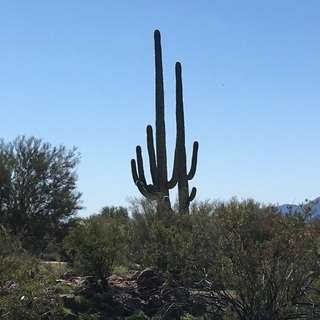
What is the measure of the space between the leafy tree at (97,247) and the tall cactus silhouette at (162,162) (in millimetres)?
6097

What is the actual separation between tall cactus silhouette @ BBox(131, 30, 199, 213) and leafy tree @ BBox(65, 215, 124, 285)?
6097 millimetres

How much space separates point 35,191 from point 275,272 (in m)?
23.5

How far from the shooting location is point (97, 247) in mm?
22406

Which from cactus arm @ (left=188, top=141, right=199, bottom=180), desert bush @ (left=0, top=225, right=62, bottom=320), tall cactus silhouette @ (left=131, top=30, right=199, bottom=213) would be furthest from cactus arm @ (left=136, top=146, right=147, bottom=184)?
desert bush @ (left=0, top=225, right=62, bottom=320)

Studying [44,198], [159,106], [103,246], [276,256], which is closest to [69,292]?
[103,246]

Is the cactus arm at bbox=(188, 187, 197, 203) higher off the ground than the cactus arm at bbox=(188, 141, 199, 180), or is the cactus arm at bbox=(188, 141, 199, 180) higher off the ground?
the cactus arm at bbox=(188, 141, 199, 180)

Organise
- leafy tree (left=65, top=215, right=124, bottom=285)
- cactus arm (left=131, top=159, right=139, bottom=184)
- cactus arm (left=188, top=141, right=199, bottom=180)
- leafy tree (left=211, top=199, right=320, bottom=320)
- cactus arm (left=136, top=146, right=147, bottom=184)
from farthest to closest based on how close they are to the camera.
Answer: cactus arm (left=188, top=141, right=199, bottom=180), cactus arm (left=131, top=159, right=139, bottom=184), cactus arm (left=136, top=146, right=147, bottom=184), leafy tree (left=65, top=215, right=124, bottom=285), leafy tree (left=211, top=199, right=320, bottom=320)

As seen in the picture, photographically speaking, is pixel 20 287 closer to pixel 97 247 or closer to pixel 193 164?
pixel 97 247

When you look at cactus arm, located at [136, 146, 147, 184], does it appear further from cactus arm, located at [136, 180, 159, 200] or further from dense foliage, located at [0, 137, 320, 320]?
dense foliage, located at [0, 137, 320, 320]

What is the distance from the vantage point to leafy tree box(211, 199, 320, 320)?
12812 millimetres

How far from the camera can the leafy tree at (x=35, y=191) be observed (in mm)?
34500

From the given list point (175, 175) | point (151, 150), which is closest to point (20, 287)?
point (151, 150)

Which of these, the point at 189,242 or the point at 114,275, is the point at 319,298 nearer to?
the point at 189,242

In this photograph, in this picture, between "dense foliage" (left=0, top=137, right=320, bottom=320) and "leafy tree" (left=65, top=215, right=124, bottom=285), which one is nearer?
"dense foliage" (left=0, top=137, right=320, bottom=320)
